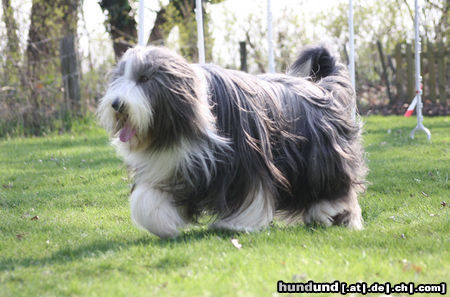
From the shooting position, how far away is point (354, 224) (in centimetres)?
441

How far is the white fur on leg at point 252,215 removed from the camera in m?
3.94

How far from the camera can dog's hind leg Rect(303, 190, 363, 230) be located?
436 cm

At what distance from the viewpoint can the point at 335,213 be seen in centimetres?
438

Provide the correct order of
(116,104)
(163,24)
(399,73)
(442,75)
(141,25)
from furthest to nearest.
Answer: (399,73)
(163,24)
(442,75)
(141,25)
(116,104)

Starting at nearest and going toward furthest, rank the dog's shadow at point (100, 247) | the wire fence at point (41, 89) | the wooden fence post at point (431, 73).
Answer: the dog's shadow at point (100, 247)
the wire fence at point (41, 89)
the wooden fence post at point (431, 73)

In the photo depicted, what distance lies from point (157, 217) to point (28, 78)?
760cm

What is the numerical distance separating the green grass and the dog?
21cm

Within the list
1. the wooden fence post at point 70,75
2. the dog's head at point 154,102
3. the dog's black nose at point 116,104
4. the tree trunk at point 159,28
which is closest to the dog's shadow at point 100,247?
the dog's head at point 154,102

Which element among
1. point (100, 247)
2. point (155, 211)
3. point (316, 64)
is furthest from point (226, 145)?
point (316, 64)

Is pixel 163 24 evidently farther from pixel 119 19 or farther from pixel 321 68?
pixel 321 68

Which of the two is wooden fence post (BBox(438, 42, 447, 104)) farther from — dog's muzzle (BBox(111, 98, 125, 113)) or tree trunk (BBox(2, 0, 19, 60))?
dog's muzzle (BBox(111, 98, 125, 113))

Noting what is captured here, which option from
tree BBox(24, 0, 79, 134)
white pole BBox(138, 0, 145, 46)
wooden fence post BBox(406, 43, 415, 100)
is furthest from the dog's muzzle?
wooden fence post BBox(406, 43, 415, 100)

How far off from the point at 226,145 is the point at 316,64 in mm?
1600

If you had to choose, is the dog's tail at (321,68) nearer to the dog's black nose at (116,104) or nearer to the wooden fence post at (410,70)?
the dog's black nose at (116,104)
